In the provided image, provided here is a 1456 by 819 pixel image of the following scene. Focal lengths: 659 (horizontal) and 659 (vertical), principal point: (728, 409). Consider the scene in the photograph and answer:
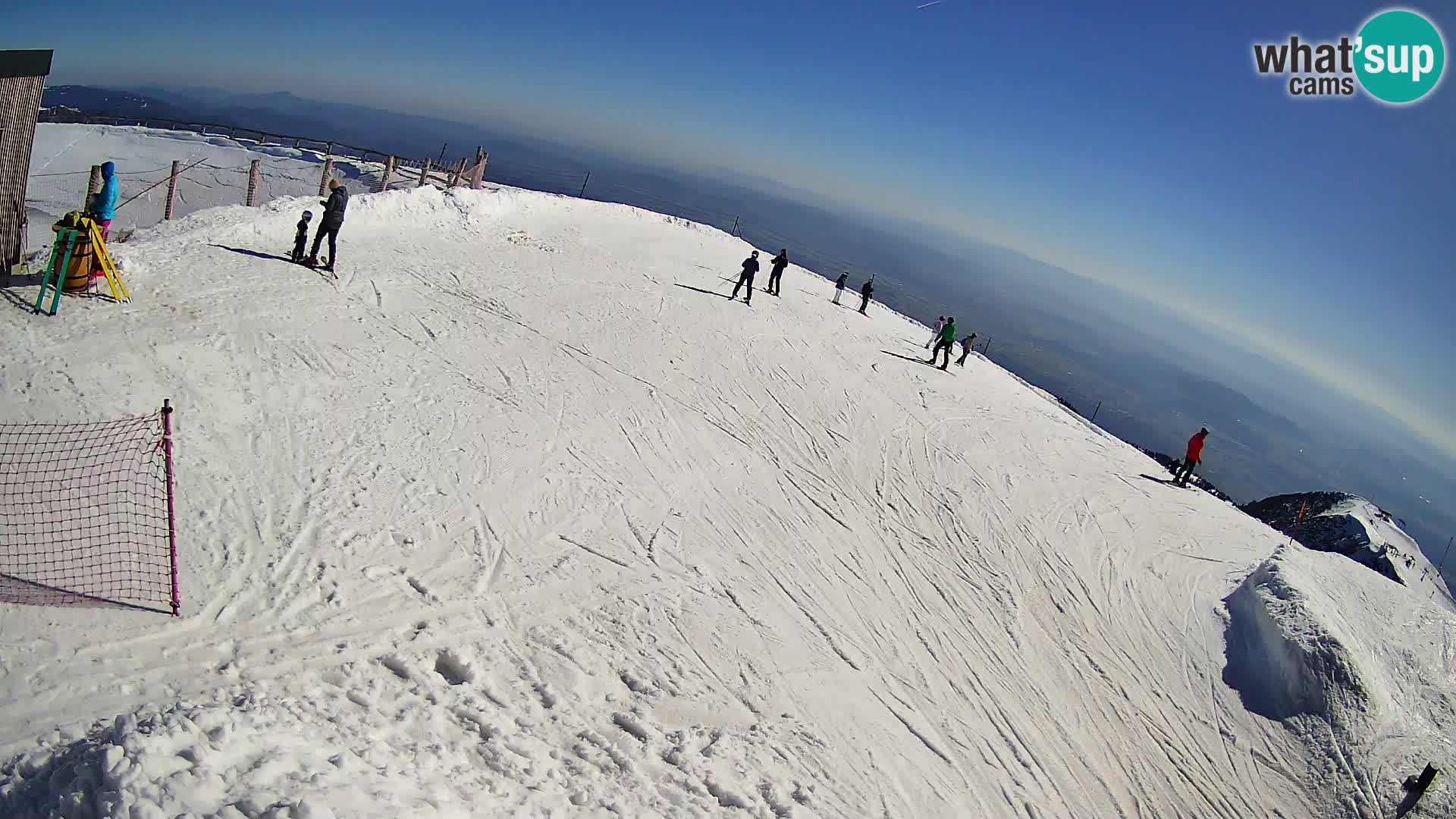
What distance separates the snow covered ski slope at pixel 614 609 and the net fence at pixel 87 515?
0.91 ft

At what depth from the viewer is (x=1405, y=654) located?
393 inches

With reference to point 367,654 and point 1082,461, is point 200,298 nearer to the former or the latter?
point 367,654

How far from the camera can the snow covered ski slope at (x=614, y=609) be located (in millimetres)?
4984

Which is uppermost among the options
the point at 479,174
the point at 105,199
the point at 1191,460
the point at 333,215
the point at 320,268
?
the point at 479,174

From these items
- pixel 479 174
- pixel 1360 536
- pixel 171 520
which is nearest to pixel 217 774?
pixel 171 520

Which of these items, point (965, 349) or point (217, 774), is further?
point (965, 349)

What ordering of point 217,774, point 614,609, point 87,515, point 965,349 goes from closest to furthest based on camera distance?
1. point 217,774
2. point 87,515
3. point 614,609
4. point 965,349

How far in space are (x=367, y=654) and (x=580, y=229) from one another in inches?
881

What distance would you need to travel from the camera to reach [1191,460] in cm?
1662

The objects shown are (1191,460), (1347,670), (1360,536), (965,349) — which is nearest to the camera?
(1347,670)

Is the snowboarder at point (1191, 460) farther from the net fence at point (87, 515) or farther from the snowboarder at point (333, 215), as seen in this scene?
the snowboarder at point (333, 215)

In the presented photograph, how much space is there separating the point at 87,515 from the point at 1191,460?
67.9 ft

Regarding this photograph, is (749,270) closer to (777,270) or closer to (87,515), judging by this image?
(777,270)

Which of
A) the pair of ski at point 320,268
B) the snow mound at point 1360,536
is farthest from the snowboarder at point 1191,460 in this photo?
the pair of ski at point 320,268
